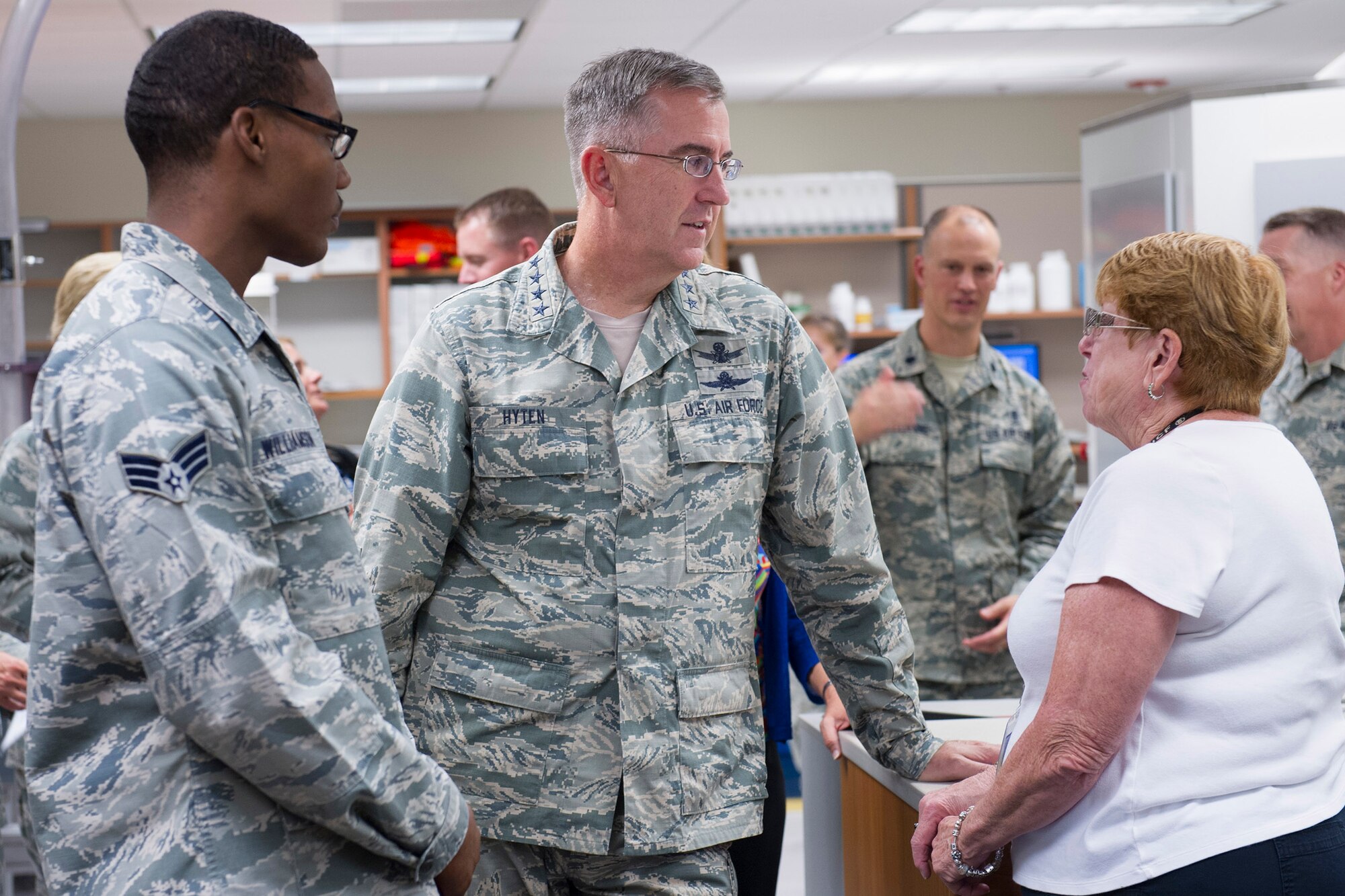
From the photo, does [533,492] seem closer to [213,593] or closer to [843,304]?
[213,593]

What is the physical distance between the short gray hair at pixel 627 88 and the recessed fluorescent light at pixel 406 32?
443 centimetres

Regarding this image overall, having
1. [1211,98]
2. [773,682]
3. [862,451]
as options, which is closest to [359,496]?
[773,682]

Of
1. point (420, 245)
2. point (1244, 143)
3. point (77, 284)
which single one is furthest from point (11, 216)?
point (420, 245)

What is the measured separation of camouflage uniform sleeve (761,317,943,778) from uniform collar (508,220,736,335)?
117 millimetres

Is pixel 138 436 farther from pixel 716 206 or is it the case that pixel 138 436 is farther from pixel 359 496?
pixel 716 206

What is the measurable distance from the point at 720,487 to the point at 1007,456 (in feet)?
4.54

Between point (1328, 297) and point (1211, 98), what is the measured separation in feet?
4.37

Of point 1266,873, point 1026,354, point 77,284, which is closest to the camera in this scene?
point 1266,873

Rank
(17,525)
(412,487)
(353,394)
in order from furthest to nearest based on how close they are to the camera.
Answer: (353,394), (17,525), (412,487)

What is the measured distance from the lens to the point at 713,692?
162 cm

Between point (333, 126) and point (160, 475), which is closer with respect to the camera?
point (160, 475)

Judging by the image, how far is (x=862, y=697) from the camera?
5.65ft

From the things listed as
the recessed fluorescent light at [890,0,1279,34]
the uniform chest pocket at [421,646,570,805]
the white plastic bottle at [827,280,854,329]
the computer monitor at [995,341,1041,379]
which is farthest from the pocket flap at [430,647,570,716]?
the computer monitor at [995,341,1041,379]

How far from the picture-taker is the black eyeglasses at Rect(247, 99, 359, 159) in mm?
1089
